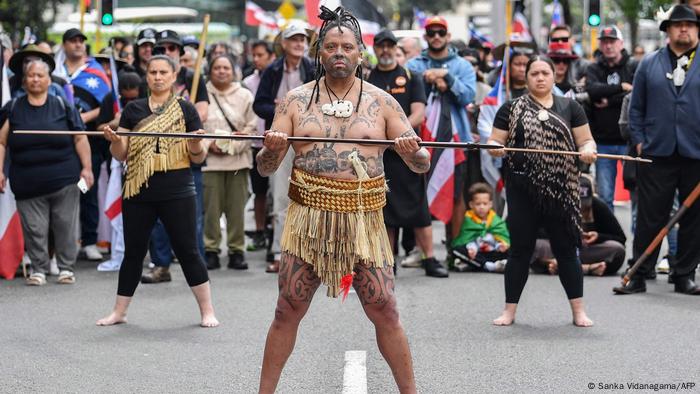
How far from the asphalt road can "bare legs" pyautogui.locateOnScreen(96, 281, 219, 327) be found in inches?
3.1

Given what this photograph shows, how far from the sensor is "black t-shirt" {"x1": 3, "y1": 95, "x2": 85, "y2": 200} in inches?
406

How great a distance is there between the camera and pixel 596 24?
687 inches

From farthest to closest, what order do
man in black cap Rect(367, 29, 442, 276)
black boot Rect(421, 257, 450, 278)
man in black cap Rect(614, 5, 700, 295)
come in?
black boot Rect(421, 257, 450, 278) < man in black cap Rect(367, 29, 442, 276) < man in black cap Rect(614, 5, 700, 295)

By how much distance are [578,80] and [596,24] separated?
4.48 meters

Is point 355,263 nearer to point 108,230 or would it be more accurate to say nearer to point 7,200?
point 7,200

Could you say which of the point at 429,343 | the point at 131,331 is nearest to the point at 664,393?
the point at 429,343

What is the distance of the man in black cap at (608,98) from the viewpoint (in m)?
12.2

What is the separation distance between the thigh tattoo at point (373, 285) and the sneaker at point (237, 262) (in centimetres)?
558

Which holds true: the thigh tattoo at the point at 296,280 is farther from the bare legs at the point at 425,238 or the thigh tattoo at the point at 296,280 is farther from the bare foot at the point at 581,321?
the bare legs at the point at 425,238

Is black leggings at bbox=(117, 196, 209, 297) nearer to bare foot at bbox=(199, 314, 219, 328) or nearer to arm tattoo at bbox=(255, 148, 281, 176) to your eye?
bare foot at bbox=(199, 314, 219, 328)

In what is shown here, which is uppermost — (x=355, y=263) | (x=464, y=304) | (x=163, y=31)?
(x=163, y=31)

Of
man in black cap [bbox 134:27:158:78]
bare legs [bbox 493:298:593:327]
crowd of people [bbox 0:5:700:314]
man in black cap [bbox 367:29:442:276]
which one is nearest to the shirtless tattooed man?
crowd of people [bbox 0:5:700:314]

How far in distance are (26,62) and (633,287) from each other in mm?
5414

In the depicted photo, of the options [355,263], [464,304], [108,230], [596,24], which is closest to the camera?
A: [355,263]
